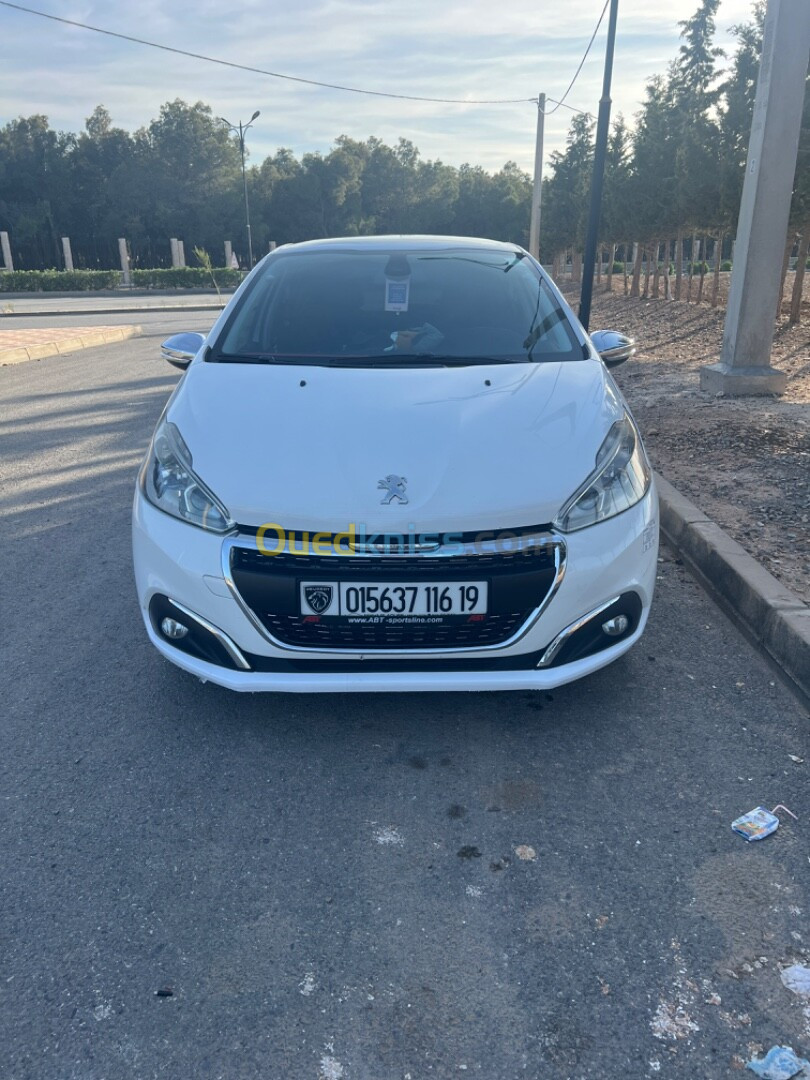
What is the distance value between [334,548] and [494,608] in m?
0.49

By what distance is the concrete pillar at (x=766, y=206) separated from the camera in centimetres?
771

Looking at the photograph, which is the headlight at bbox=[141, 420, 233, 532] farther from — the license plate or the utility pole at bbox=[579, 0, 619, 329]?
the utility pole at bbox=[579, 0, 619, 329]

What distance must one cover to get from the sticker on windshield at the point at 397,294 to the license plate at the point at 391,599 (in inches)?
68.8

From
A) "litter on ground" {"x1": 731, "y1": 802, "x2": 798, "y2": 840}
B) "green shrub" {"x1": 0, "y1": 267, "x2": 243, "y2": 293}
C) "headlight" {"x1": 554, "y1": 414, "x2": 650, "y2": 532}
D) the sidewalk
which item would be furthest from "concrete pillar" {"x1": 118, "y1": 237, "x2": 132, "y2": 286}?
"litter on ground" {"x1": 731, "y1": 802, "x2": 798, "y2": 840}

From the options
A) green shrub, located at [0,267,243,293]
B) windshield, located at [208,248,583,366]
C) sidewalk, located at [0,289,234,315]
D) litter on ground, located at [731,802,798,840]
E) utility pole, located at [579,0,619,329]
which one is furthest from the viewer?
green shrub, located at [0,267,243,293]

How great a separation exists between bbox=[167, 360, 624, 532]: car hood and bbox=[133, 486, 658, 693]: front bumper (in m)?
0.18

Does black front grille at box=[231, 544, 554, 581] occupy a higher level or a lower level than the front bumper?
higher

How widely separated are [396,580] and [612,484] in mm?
786

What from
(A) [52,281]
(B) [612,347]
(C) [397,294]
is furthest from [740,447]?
(A) [52,281]

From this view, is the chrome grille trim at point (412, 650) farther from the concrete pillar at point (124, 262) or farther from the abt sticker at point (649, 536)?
the concrete pillar at point (124, 262)

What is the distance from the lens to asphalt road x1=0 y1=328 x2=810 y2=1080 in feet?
5.67

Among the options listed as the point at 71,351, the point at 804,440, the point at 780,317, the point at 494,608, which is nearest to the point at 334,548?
the point at 494,608

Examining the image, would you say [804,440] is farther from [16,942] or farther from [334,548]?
[16,942]

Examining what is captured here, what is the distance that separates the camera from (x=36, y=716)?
293cm
